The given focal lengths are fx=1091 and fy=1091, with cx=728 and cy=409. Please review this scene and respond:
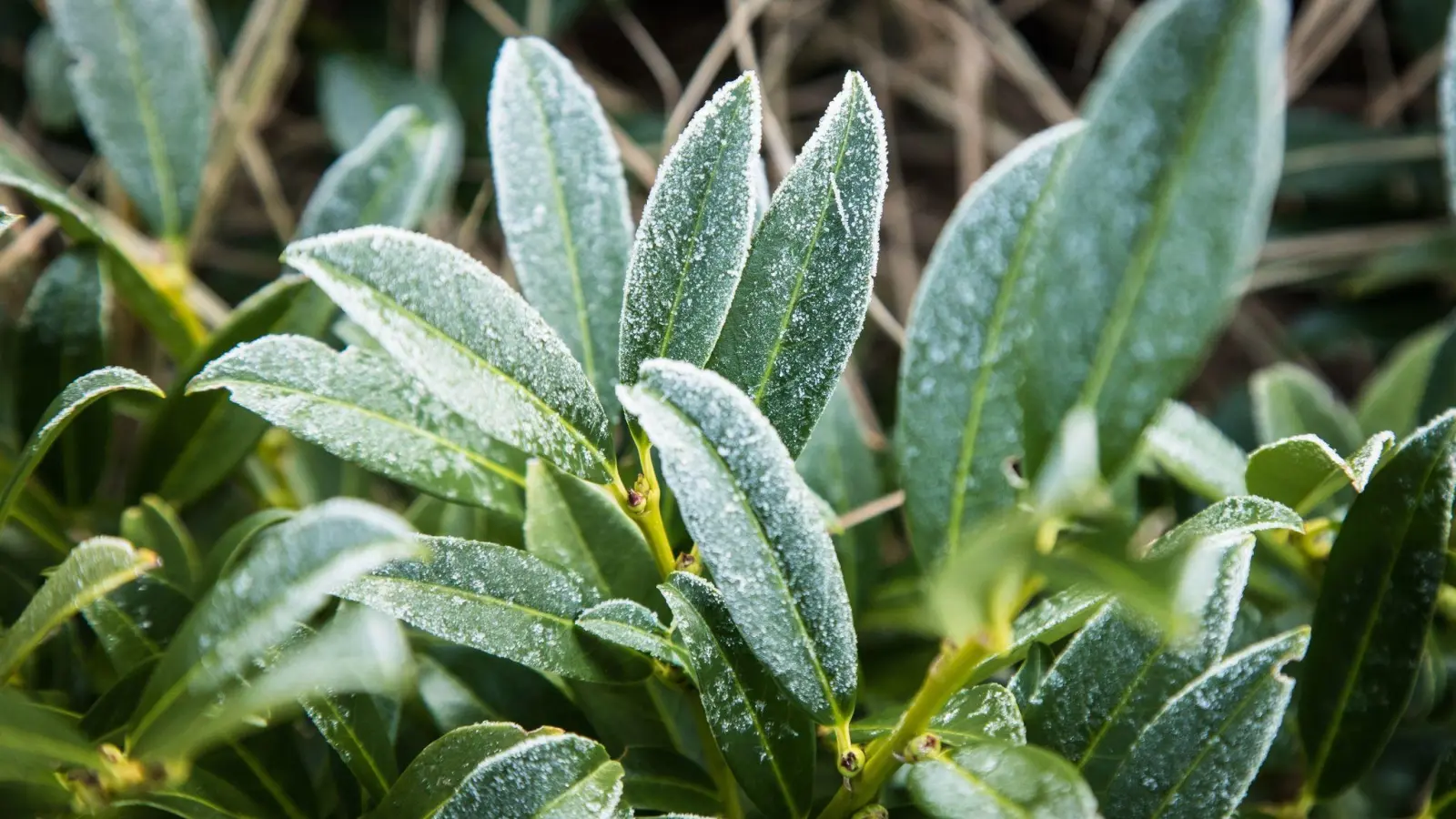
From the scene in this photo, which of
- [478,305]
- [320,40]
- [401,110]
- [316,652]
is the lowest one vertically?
[316,652]

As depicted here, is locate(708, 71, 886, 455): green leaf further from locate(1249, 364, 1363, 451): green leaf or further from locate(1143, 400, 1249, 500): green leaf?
locate(1249, 364, 1363, 451): green leaf

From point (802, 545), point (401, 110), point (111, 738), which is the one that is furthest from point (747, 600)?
point (401, 110)

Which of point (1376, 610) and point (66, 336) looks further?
point (66, 336)

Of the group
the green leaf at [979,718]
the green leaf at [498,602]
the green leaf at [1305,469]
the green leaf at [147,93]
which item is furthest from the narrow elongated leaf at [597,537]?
the green leaf at [147,93]

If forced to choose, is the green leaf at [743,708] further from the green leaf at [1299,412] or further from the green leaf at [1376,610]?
the green leaf at [1299,412]

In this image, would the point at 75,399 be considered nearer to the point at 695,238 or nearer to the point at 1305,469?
the point at 695,238

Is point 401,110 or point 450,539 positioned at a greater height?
point 401,110

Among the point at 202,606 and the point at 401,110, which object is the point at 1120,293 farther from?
the point at 401,110

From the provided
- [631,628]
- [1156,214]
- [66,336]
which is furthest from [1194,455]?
[66,336]
